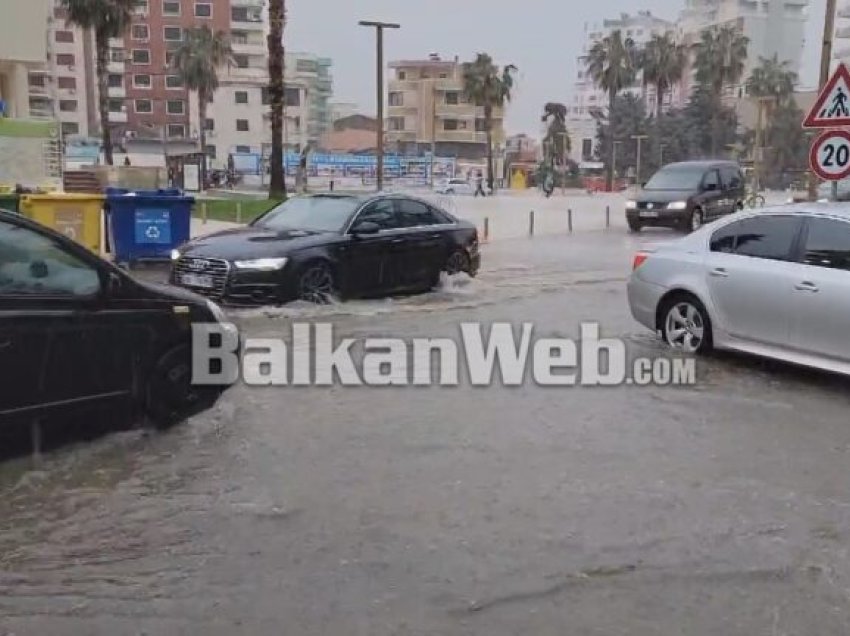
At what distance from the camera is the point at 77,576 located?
406cm

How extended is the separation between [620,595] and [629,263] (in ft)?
46.1

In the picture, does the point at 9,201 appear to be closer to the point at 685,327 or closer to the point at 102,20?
the point at 685,327

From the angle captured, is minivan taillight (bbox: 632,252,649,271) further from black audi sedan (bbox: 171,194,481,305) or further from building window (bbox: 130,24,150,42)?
building window (bbox: 130,24,150,42)

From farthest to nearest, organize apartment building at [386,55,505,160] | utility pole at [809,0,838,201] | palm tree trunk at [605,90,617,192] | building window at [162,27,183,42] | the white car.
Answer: apartment building at [386,55,505,160] < building window at [162,27,183,42] < palm tree trunk at [605,90,617,192] < the white car < utility pole at [809,0,838,201]

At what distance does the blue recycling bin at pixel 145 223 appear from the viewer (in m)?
13.9

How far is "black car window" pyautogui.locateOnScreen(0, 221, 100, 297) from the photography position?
5.02 metres

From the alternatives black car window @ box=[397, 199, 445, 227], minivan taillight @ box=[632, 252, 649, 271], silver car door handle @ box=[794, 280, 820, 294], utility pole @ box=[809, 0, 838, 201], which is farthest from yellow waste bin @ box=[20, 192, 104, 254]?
utility pole @ box=[809, 0, 838, 201]

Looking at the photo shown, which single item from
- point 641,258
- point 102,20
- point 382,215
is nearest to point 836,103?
point 641,258

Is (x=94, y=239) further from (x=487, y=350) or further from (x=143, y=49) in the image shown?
(x=143, y=49)

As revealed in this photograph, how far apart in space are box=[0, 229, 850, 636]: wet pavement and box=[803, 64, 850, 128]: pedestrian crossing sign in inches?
169

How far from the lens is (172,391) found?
236 inches

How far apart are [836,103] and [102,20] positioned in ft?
118

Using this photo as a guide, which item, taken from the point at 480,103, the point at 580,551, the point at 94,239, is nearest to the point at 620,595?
the point at 580,551

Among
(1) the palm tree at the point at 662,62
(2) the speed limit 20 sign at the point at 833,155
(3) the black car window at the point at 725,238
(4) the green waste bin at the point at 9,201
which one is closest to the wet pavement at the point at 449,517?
(3) the black car window at the point at 725,238
